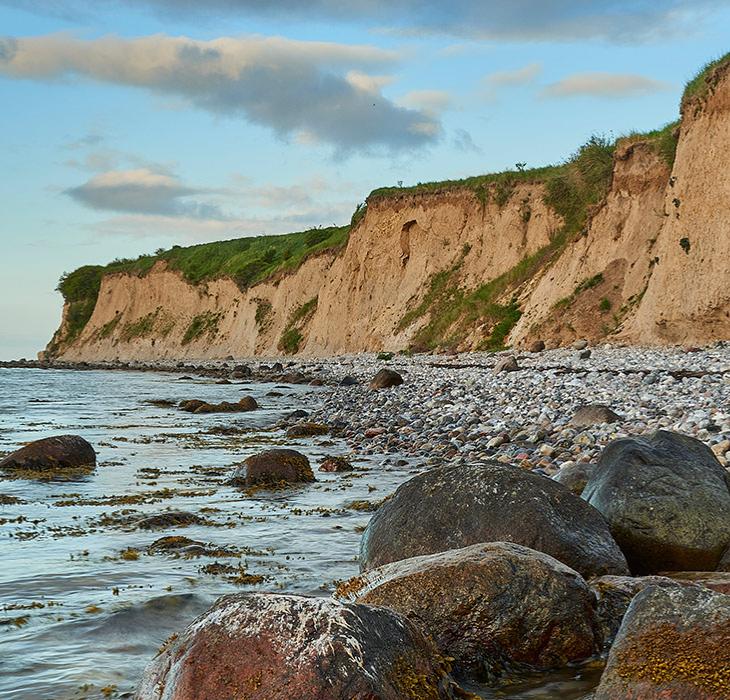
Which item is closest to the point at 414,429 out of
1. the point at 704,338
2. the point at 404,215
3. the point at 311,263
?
the point at 704,338

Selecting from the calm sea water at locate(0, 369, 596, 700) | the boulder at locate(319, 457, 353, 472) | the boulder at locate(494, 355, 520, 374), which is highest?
the boulder at locate(494, 355, 520, 374)

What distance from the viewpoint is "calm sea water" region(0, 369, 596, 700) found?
4.94 metres

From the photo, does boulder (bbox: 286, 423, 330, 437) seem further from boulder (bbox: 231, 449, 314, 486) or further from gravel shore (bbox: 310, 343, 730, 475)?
boulder (bbox: 231, 449, 314, 486)

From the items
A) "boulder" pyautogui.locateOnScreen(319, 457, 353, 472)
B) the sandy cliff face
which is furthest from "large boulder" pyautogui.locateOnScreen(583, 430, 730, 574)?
the sandy cliff face

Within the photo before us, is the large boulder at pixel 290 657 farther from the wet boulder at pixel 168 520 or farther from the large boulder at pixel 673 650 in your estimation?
the wet boulder at pixel 168 520

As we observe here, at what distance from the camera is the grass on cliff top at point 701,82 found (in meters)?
28.2

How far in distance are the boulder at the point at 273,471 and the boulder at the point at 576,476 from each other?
12.5 feet

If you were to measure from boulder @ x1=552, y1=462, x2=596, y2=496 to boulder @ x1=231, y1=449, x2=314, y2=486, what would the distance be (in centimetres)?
381

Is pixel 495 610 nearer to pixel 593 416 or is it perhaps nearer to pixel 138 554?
pixel 138 554

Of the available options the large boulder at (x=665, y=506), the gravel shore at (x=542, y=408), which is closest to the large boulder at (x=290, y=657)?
the large boulder at (x=665, y=506)

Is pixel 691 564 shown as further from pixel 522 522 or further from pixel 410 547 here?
pixel 410 547

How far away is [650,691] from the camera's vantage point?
3.44 metres

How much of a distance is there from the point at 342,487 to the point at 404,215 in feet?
140

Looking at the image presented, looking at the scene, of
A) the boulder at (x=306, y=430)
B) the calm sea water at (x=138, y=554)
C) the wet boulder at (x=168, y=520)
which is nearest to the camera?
the calm sea water at (x=138, y=554)
